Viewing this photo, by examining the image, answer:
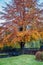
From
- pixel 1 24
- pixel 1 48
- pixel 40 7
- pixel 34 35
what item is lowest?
pixel 1 48

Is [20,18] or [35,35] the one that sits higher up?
[20,18]

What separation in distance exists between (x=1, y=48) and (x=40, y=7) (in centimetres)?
166

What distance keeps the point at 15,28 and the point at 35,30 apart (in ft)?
1.93

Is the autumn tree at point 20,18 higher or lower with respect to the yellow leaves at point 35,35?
higher

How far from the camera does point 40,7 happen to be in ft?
19.0

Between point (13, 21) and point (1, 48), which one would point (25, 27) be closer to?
point (13, 21)

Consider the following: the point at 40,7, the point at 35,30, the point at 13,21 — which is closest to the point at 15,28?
the point at 13,21

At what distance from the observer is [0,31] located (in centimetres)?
585

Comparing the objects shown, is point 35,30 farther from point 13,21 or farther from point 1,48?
point 1,48

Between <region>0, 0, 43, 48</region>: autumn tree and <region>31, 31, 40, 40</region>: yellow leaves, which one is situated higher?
<region>0, 0, 43, 48</region>: autumn tree

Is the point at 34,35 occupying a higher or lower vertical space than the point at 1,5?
lower

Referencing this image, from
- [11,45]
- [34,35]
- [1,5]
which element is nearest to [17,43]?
[11,45]

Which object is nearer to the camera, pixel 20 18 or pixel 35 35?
pixel 35 35

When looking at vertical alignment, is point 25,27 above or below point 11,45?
above
